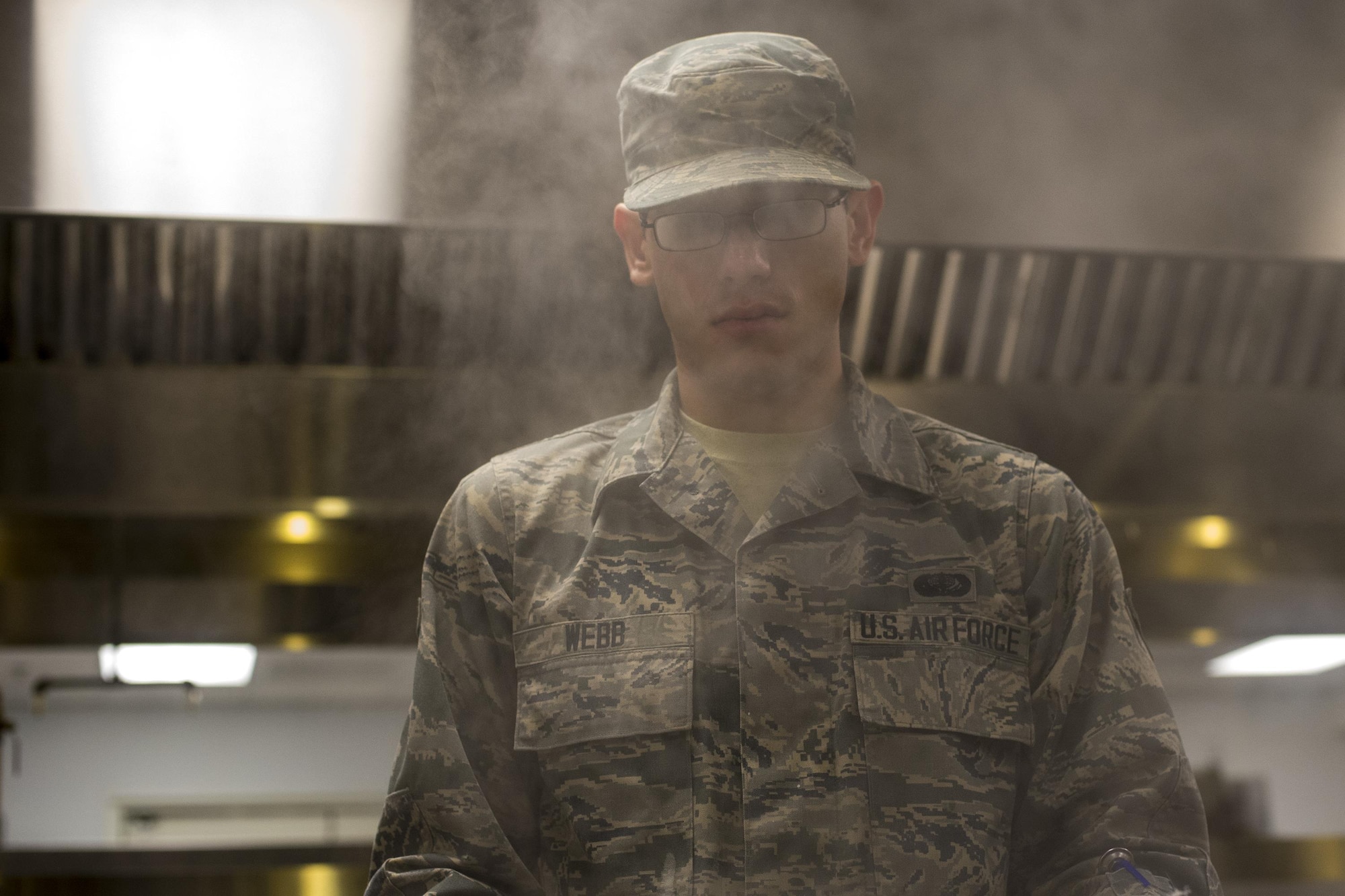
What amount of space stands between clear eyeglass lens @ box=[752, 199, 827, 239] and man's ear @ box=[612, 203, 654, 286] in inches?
4.0

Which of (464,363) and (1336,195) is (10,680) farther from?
(1336,195)

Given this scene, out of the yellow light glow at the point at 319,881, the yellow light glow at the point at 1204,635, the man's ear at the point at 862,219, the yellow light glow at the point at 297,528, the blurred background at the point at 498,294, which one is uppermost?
the blurred background at the point at 498,294

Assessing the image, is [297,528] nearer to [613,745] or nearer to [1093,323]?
[1093,323]

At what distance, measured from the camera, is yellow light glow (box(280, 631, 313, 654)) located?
258 cm

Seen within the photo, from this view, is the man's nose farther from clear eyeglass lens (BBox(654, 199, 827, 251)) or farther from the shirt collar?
the shirt collar

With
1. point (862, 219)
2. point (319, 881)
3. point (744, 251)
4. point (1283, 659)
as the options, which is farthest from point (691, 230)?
point (1283, 659)

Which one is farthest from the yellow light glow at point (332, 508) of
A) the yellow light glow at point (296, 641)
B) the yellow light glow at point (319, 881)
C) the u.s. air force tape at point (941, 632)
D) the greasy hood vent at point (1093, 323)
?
the u.s. air force tape at point (941, 632)

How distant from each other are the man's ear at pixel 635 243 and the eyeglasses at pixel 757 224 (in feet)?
0.13

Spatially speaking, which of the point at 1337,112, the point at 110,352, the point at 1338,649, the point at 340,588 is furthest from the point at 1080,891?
the point at 1338,649

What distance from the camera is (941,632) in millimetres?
948

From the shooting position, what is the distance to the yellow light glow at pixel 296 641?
2.58m

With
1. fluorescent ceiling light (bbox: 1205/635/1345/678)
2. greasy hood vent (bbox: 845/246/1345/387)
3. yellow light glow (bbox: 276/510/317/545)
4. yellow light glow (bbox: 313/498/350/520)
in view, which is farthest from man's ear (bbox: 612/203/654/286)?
fluorescent ceiling light (bbox: 1205/635/1345/678)

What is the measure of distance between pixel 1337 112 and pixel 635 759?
45.5 inches

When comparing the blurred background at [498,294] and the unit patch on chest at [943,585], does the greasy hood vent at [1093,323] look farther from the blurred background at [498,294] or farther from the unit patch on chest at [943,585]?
the unit patch on chest at [943,585]
